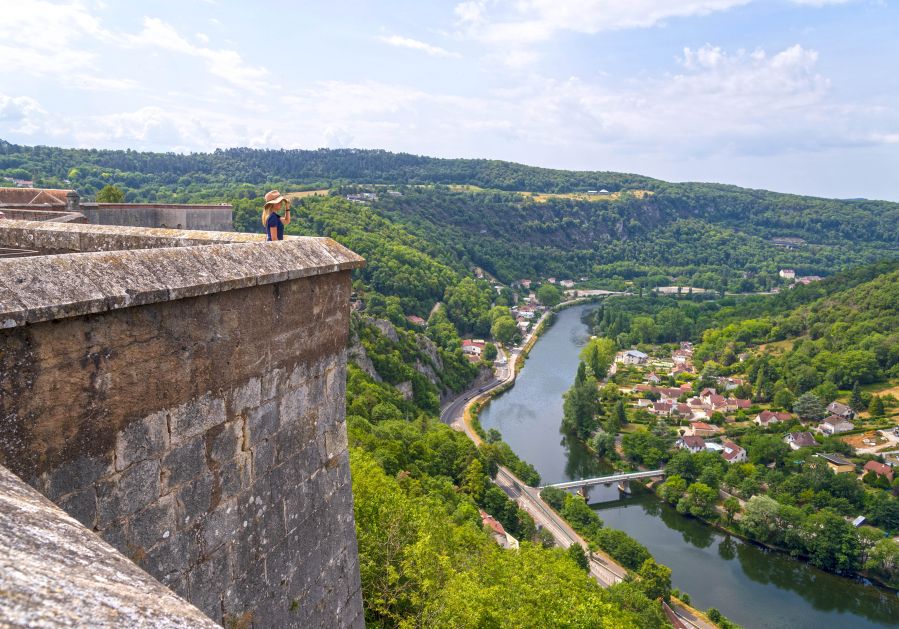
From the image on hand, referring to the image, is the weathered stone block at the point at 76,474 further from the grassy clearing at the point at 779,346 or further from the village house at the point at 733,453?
the grassy clearing at the point at 779,346

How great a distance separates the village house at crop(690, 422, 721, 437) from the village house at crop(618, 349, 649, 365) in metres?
23.8

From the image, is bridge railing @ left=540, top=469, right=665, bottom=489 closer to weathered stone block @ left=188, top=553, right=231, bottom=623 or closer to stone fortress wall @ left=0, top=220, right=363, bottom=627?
stone fortress wall @ left=0, top=220, right=363, bottom=627

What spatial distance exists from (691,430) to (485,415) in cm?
2120

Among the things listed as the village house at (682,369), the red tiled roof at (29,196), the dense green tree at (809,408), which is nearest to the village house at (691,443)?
the dense green tree at (809,408)

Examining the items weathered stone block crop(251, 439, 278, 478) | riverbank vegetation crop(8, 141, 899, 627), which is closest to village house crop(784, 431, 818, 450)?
riverbank vegetation crop(8, 141, 899, 627)

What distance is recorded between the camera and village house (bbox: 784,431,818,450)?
5533 cm

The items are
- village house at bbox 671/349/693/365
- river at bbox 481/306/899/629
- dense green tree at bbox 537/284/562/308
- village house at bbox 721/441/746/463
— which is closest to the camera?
river at bbox 481/306/899/629

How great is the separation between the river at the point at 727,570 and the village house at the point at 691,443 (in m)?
8.19

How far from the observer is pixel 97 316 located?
282cm

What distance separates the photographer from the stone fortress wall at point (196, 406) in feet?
8.76

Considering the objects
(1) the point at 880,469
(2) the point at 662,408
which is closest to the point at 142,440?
(1) the point at 880,469

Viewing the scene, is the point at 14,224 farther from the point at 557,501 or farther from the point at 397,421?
the point at 557,501

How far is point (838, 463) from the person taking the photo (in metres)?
52.8

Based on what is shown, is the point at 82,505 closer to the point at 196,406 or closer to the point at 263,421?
the point at 196,406
